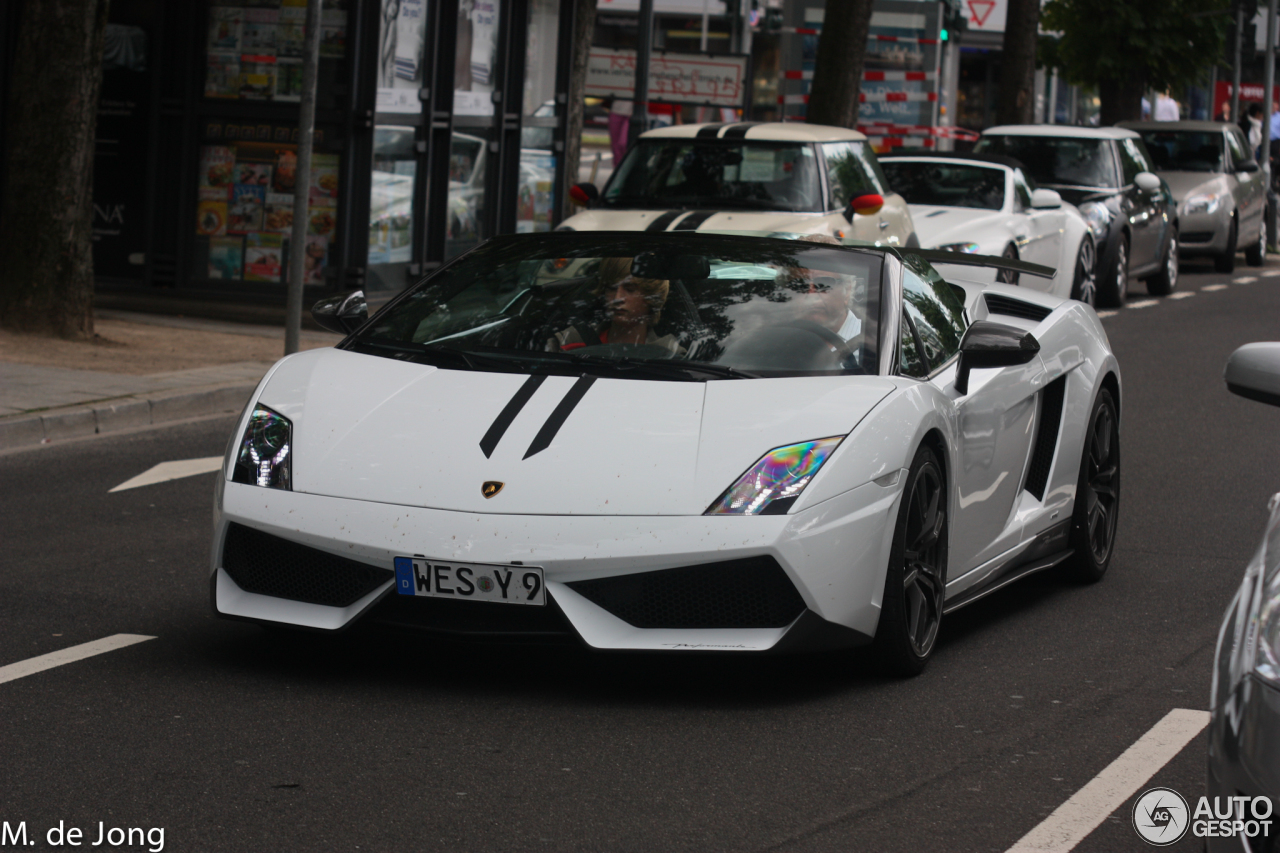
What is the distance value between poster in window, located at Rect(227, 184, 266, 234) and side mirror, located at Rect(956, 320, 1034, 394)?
415 inches

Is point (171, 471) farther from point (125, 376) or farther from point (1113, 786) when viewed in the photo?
point (1113, 786)

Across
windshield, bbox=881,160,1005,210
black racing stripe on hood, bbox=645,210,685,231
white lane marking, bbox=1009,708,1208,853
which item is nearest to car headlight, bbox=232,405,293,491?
white lane marking, bbox=1009,708,1208,853

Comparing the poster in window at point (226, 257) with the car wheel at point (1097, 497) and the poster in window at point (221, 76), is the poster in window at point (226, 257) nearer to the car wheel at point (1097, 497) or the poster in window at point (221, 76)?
the poster in window at point (221, 76)

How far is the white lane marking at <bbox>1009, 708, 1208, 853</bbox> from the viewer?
13.2 ft

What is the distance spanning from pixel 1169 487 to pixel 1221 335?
826cm

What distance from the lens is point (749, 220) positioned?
1308cm

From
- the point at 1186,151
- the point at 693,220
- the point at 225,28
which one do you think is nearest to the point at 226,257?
the point at 225,28

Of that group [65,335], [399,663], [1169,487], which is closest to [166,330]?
[65,335]

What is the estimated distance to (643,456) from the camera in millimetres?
4984

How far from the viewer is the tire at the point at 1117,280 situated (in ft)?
62.2

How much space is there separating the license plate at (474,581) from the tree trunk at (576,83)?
1406 cm

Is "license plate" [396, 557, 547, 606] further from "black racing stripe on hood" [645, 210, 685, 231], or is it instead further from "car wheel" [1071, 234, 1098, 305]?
"car wheel" [1071, 234, 1098, 305]

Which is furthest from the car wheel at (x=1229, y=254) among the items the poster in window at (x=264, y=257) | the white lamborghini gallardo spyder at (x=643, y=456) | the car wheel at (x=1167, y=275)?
the white lamborghini gallardo spyder at (x=643, y=456)

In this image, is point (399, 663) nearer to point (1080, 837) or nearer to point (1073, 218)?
point (1080, 837)
